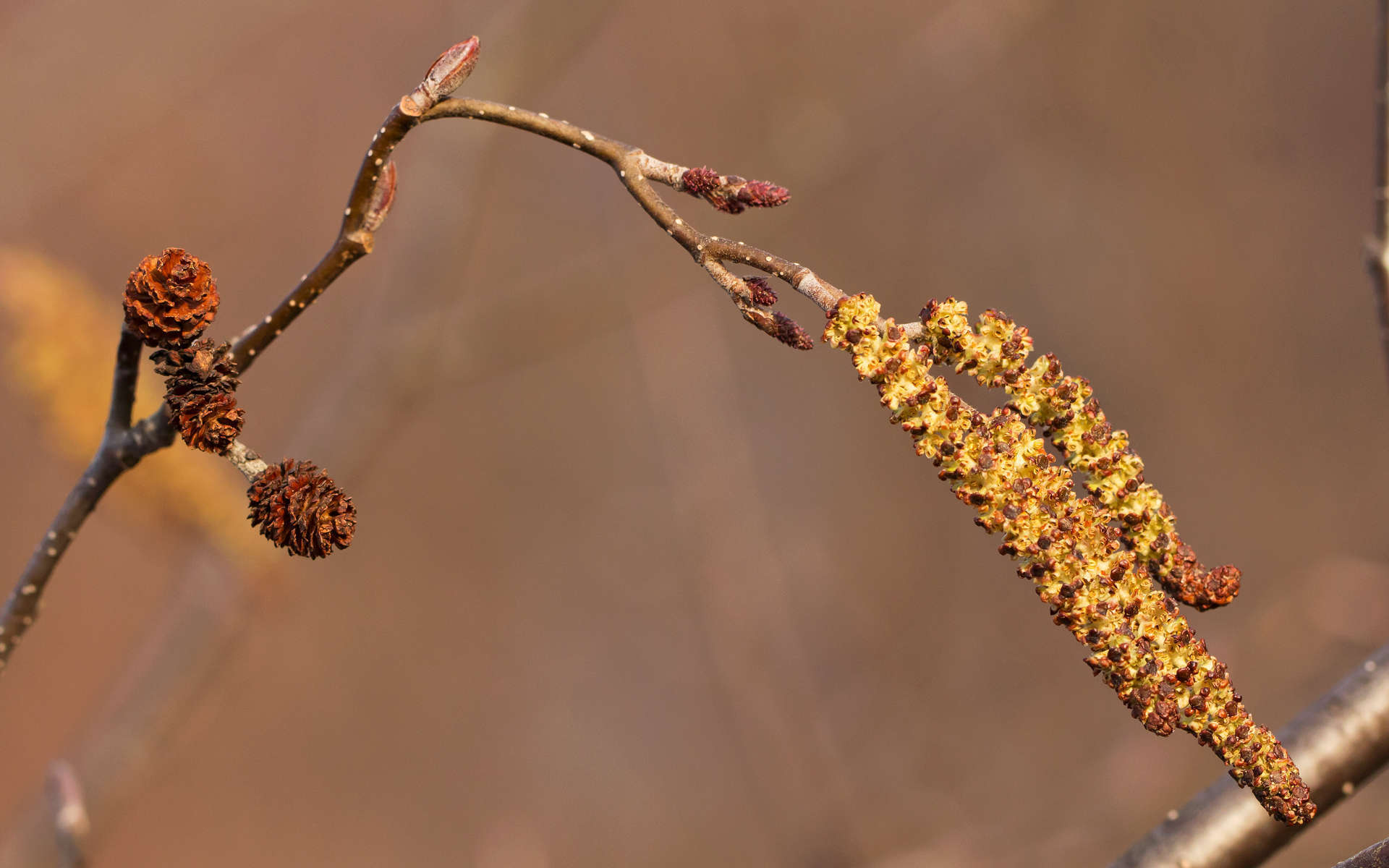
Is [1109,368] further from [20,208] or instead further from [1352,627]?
[20,208]

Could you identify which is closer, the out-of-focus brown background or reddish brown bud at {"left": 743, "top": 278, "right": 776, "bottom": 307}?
reddish brown bud at {"left": 743, "top": 278, "right": 776, "bottom": 307}

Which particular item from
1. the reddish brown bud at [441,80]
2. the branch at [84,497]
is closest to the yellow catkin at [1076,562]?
the reddish brown bud at [441,80]

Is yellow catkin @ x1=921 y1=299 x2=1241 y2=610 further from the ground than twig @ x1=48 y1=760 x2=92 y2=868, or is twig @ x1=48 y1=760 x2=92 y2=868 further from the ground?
twig @ x1=48 y1=760 x2=92 y2=868

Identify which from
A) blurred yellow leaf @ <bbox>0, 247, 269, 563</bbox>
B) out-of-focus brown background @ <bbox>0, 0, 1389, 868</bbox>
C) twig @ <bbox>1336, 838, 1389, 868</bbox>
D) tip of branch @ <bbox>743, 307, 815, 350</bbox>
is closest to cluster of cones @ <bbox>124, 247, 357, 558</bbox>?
tip of branch @ <bbox>743, 307, 815, 350</bbox>

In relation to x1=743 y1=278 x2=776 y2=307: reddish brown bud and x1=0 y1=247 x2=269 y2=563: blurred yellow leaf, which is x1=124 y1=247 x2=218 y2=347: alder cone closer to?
x1=743 y1=278 x2=776 y2=307: reddish brown bud

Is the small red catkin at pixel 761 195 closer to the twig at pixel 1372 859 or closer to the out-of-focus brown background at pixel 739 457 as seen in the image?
the twig at pixel 1372 859

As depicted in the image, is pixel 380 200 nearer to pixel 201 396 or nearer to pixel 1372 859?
pixel 201 396

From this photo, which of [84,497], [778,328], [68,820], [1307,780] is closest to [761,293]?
[778,328]
